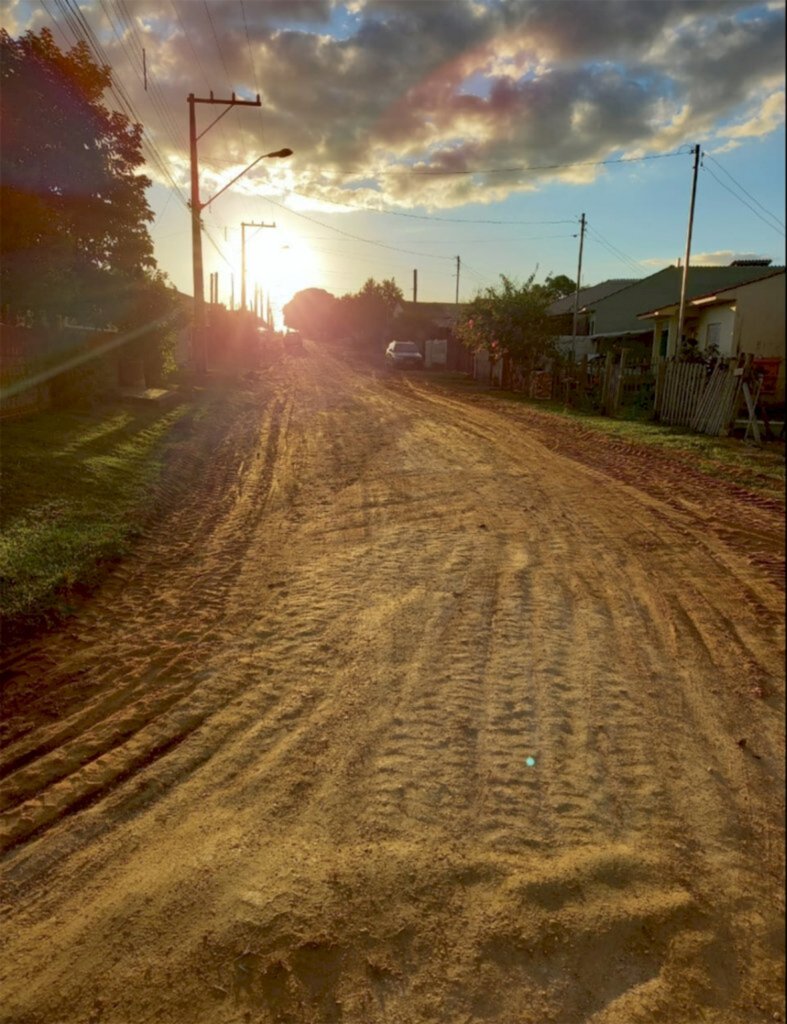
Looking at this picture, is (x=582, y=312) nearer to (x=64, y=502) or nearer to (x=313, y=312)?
(x=64, y=502)

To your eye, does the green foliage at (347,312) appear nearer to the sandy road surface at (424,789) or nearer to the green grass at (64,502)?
the green grass at (64,502)

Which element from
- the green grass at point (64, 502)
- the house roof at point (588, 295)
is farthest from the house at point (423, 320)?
the green grass at point (64, 502)

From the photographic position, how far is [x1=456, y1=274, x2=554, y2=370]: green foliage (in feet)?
75.1

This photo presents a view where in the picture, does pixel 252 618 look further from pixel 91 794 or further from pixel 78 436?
pixel 78 436

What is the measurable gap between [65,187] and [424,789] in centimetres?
1441

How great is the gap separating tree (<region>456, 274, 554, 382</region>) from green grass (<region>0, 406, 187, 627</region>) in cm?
1423

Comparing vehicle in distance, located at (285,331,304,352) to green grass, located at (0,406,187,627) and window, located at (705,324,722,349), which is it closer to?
window, located at (705,324,722,349)

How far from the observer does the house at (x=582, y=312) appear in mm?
32312

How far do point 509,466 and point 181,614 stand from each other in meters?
5.21

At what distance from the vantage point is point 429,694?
12.1 feet

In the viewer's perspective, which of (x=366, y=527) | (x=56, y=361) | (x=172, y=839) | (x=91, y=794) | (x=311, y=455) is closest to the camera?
(x=172, y=839)

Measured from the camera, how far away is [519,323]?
23.1m

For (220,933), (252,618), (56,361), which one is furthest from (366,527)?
(56,361)

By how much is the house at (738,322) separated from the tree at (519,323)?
3.33m
